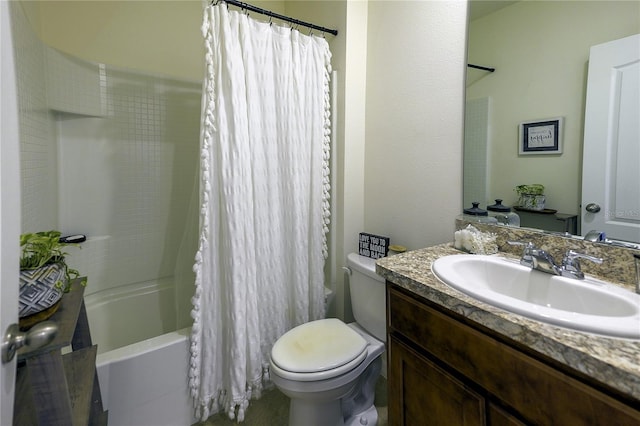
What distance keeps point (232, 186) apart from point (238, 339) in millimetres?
710

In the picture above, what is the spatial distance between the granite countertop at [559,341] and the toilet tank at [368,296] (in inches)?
20.1

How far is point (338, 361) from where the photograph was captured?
1.14 m

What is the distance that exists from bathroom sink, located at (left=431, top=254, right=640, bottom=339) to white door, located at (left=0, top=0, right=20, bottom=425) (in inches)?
36.5

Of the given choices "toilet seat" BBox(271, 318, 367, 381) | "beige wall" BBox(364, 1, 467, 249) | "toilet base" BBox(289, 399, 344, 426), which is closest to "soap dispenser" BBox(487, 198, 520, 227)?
"beige wall" BBox(364, 1, 467, 249)

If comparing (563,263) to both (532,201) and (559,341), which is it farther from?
(559,341)

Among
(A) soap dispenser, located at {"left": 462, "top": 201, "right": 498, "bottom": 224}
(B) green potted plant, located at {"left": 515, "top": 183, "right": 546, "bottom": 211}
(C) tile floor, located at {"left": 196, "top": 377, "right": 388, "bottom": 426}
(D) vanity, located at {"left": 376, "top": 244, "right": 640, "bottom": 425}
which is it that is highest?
(B) green potted plant, located at {"left": 515, "top": 183, "right": 546, "bottom": 211}

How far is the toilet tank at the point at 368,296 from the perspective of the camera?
1336 mm

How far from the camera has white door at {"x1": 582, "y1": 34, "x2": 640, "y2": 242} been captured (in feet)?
2.70

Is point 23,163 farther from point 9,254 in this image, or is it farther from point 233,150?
point 9,254

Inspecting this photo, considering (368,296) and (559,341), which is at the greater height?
(559,341)

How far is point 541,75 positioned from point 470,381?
1.02 m

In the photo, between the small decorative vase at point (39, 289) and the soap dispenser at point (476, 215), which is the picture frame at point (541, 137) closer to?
the soap dispenser at point (476, 215)

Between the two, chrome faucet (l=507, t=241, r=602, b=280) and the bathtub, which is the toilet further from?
chrome faucet (l=507, t=241, r=602, b=280)

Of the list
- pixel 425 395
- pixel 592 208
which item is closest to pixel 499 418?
pixel 425 395
